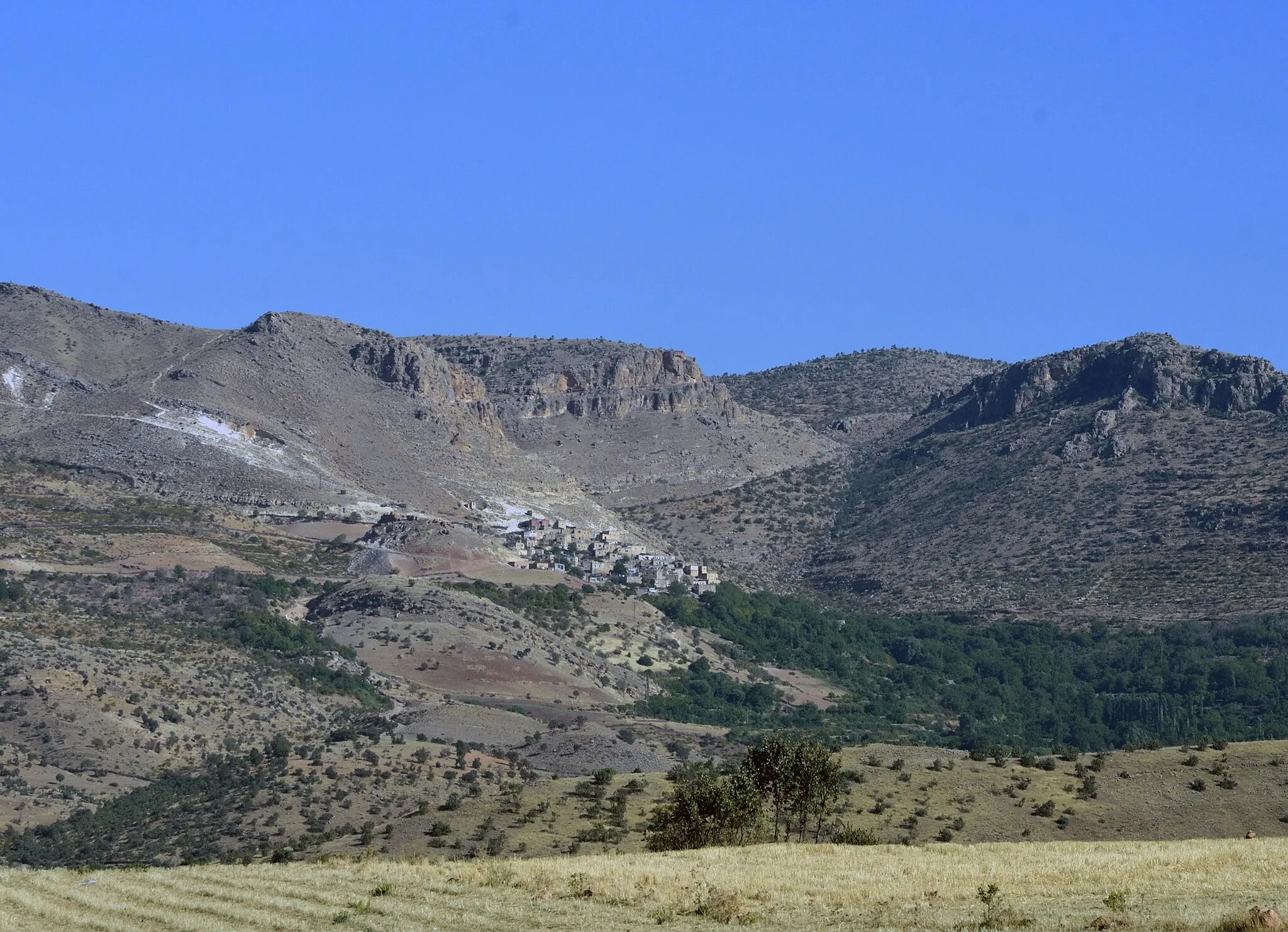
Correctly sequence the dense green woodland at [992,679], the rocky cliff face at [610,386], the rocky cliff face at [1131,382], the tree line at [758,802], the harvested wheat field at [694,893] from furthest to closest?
the rocky cliff face at [610,386] < the rocky cliff face at [1131,382] < the dense green woodland at [992,679] < the tree line at [758,802] < the harvested wheat field at [694,893]

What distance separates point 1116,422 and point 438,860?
122462 mm

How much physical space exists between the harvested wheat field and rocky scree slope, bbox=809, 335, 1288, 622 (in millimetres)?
88491

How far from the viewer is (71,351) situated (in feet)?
503

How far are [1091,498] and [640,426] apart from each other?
55.3 meters

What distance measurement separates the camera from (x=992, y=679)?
401 ft

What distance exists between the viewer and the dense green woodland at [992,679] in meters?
104

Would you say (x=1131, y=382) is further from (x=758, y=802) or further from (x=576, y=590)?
(x=758, y=802)

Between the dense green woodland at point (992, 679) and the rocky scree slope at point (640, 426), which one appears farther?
the rocky scree slope at point (640, 426)

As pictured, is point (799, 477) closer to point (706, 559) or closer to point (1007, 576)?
point (706, 559)

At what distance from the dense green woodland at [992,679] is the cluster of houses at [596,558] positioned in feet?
12.6

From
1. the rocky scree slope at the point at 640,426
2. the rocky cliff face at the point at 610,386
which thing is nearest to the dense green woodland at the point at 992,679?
the rocky scree slope at the point at 640,426

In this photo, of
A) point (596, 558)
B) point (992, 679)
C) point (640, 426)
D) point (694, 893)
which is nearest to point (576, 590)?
point (596, 558)

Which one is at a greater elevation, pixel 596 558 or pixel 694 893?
pixel 596 558

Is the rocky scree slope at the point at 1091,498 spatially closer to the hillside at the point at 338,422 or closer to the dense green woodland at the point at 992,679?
the dense green woodland at the point at 992,679
